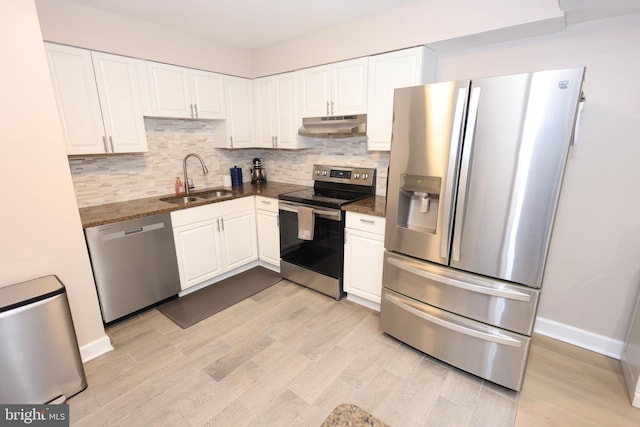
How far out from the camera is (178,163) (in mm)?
3221

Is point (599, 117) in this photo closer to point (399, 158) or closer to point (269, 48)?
point (399, 158)

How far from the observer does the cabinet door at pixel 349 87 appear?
260 centimetres

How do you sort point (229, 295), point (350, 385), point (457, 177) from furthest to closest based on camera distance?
point (229, 295) → point (350, 385) → point (457, 177)

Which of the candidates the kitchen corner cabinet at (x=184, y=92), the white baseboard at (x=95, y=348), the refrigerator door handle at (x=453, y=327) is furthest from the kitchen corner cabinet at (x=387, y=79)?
the white baseboard at (x=95, y=348)

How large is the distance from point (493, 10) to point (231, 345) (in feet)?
9.91

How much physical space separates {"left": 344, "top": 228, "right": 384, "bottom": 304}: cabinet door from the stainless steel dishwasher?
1623 mm

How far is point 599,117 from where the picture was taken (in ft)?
6.46

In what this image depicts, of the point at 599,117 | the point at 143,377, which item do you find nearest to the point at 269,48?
the point at 599,117

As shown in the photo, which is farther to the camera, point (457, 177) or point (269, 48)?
point (269, 48)

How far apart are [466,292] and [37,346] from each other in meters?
2.51

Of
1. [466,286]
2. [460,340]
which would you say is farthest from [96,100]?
[460,340]

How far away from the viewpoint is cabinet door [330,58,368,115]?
260 cm

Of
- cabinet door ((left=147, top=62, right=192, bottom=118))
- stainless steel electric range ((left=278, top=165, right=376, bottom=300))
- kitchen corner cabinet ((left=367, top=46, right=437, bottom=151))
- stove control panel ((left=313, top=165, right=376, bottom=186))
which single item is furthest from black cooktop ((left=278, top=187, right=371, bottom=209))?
cabinet door ((left=147, top=62, right=192, bottom=118))

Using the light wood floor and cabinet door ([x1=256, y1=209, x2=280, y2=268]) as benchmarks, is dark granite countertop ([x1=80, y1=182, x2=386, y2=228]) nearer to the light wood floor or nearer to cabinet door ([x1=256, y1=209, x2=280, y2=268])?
cabinet door ([x1=256, y1=209, x2=280, y2=268])
